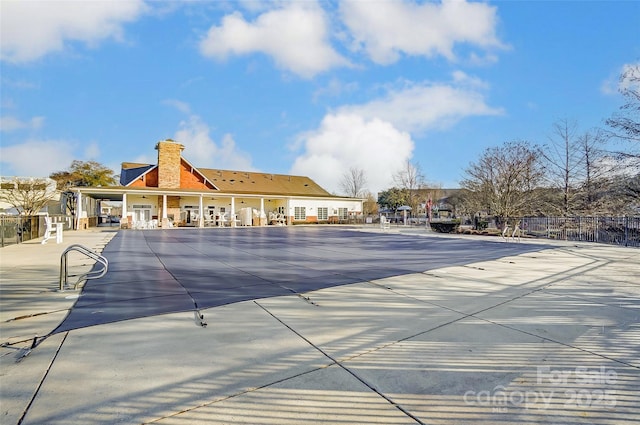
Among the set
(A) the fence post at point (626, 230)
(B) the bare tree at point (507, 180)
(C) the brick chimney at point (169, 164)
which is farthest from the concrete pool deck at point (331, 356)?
(C) the brick chimney at point (169, 164)

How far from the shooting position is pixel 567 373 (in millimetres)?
2934

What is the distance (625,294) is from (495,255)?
213 inches

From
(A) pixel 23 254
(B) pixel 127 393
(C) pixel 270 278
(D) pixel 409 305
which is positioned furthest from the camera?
(A) pixel 23 254

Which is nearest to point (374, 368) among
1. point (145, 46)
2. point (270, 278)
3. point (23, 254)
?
point (270, 278)

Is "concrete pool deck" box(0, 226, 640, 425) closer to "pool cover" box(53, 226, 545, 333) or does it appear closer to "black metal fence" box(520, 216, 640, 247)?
"pool cover" box(53, 226, 545, 333)

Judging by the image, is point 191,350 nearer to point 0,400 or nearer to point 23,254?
point 0,400

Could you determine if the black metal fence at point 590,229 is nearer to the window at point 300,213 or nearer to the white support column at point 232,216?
the window at point 300,213

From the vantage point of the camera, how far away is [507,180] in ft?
80.5

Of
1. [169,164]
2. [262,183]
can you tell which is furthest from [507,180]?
[169,164]

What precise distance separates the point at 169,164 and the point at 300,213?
48.0 feet

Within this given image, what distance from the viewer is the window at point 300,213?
38.1 meters

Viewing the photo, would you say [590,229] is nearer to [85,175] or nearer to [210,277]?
[210,277]

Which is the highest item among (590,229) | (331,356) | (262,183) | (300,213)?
(262,183)

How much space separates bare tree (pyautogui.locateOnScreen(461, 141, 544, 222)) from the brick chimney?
27.5 metres
